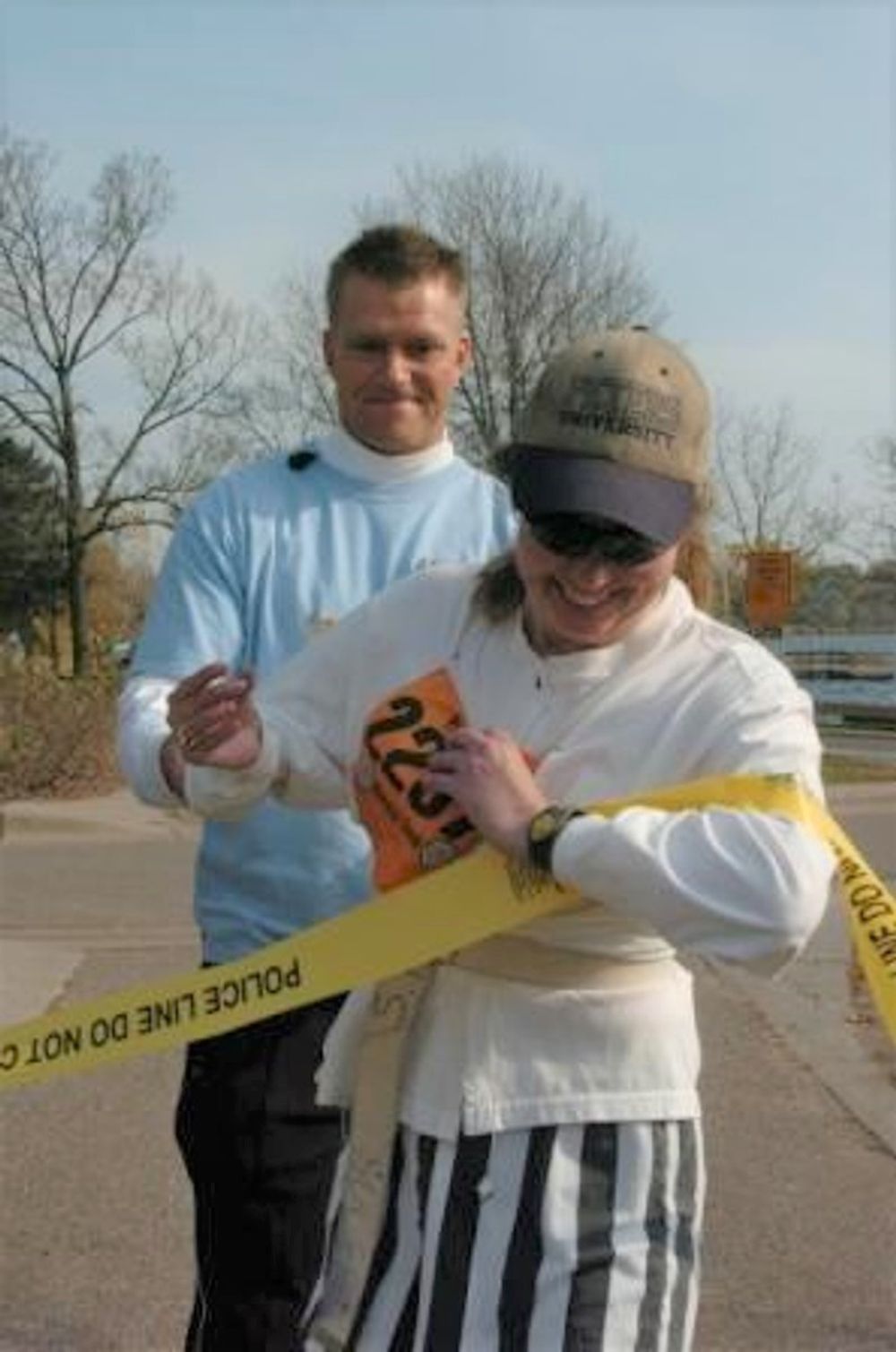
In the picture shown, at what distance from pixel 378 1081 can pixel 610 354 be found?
89 centimetres

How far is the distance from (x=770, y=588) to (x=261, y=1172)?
66.2ft

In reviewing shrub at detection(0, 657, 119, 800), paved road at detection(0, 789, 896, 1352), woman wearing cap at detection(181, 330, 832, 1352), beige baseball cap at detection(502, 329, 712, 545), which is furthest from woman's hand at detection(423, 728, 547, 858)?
shrub at detection(0, 657, 119, 800)

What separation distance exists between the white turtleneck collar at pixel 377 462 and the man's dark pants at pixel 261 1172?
0.86 m

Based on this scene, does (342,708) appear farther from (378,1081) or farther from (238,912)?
(238,912)

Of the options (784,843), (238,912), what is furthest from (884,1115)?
(784,843)

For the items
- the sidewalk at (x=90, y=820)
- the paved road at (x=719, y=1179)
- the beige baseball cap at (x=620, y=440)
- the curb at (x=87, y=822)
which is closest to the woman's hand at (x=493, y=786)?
the beige baseball cap at (x=620, y=440)

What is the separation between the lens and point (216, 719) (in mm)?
2344

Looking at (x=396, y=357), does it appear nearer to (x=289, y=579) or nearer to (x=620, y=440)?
(x=289, y=579)

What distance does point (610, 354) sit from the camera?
221cm

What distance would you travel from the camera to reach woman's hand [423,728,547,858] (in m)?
2.09

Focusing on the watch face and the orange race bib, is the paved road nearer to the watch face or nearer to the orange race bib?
the orange race bib

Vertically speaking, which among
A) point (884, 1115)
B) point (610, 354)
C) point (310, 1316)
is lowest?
point (884, 1115)

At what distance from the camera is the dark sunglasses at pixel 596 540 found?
7.09 ft

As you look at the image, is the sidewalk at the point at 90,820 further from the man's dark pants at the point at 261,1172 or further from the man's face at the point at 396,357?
the man's face at the point at 396,357
